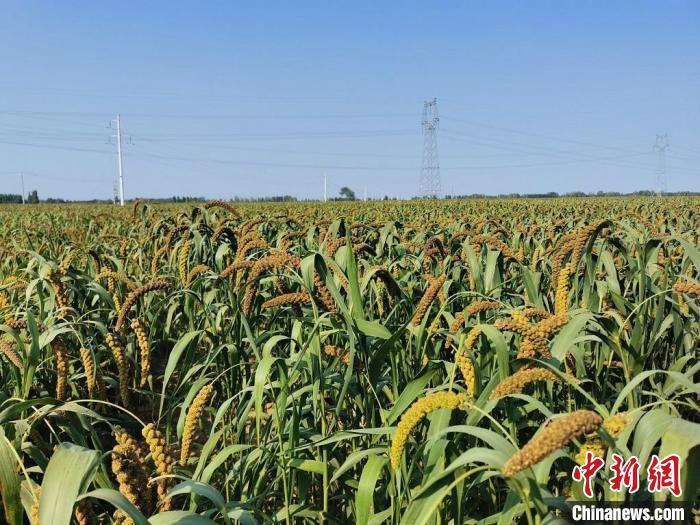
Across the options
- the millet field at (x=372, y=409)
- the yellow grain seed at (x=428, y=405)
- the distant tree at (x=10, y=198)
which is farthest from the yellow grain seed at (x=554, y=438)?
the distant tree at (x=10, y=198)

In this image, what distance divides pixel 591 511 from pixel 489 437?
14.4 inches

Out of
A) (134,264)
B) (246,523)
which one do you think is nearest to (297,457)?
(246,523)

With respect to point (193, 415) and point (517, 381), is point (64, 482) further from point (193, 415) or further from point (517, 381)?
point (517, 381)

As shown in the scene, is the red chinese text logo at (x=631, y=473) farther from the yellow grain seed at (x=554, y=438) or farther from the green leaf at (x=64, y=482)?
the green leaf at (x=64, y=482)

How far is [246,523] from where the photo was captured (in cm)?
133

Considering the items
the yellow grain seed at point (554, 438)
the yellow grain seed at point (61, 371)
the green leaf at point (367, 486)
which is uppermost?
the yellow grain seed at point (554, 438)

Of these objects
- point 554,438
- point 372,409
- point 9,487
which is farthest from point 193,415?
point 554,438

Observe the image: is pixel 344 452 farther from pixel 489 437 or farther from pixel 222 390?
pixel 489 437

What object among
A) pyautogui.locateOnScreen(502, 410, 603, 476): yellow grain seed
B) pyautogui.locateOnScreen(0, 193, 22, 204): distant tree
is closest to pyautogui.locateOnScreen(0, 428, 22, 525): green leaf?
pyautogui.locateOnScreen(502, 410, 603, 476): yellow grain seed

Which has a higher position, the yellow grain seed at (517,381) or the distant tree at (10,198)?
the distant tree at (10,198)

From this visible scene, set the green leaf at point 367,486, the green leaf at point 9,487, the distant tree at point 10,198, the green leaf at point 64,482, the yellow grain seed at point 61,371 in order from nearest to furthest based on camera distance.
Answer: the green leaf at point 64,482
the green leaf at point 9,487
the green leaf at point 367,486
the yellow grain seed at point 61,371
the distant tree at point 10,198

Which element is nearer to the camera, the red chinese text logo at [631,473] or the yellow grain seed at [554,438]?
the yellow grain seed at [554,438]

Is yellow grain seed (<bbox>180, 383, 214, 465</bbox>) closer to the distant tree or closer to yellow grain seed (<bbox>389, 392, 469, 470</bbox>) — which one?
yellow grain seed (<bbox>389, 392, 469, 470</bbox>)

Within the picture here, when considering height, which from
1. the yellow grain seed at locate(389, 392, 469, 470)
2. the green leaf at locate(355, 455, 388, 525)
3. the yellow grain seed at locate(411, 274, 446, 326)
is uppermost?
the yellow grain seed at locate(411, 274, 446, 326)
